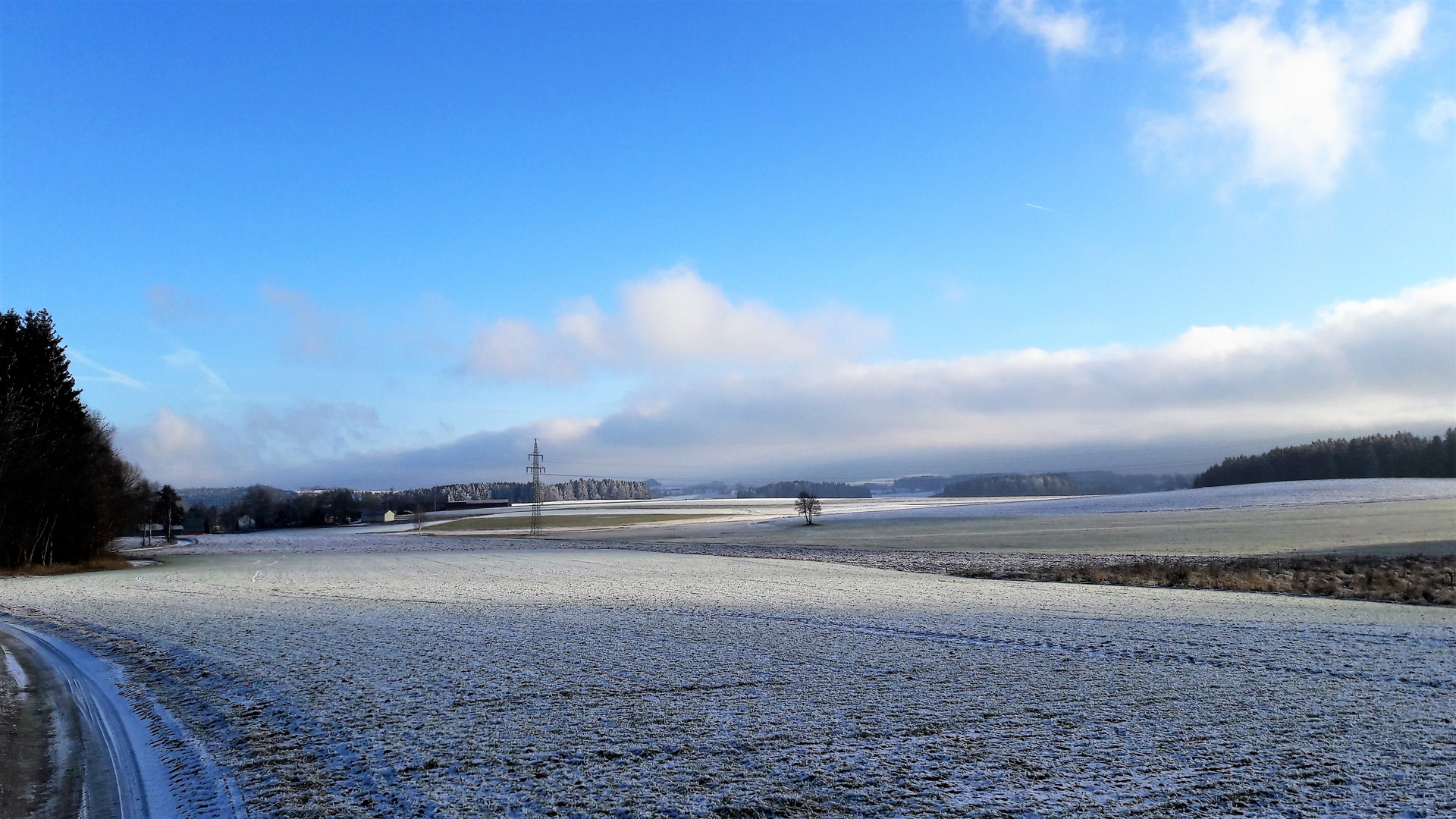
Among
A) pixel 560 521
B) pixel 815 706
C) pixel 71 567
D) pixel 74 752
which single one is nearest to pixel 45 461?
pixel 71 567

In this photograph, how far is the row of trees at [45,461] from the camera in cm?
4144

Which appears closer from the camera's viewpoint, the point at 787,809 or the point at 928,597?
the point at 787,809

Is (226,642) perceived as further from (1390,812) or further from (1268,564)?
(1268,564)

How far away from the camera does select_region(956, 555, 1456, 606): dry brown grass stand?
71.7ft

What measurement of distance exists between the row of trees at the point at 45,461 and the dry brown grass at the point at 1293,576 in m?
45.9

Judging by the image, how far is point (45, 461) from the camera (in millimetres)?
42844

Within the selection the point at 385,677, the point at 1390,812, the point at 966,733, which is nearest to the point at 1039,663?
the point at 966,733

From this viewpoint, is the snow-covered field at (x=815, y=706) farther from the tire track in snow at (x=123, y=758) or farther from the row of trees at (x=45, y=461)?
the row of trees at (x=45, y=461)

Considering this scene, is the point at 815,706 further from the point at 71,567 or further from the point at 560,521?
the point at 560,521

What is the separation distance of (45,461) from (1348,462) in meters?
139

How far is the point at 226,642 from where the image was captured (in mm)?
13641

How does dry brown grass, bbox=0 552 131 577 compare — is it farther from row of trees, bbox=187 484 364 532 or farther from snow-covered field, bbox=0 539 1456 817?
row of trees, bbox=187 484 364 532

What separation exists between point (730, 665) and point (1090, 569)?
2468 centimetres

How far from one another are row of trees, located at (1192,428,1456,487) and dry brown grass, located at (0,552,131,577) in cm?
12755
